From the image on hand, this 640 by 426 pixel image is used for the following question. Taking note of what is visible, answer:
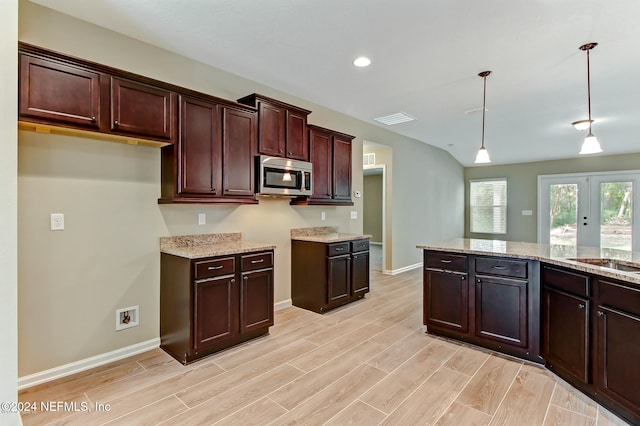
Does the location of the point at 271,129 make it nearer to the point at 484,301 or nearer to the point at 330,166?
the point at 330,166

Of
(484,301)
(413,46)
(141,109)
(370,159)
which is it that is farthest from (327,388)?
(370,159)

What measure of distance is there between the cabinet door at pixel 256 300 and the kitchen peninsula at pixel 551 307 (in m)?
1.58

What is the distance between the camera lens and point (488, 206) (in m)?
8.37

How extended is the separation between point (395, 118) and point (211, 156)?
3.17 m

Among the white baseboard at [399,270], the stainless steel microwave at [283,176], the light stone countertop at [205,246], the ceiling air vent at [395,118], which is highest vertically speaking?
the ceiling air vent at [395,118]

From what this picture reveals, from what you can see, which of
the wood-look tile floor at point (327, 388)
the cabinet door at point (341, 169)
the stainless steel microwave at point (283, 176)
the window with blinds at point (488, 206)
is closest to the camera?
the wood-look tile floor at point (327, 388)

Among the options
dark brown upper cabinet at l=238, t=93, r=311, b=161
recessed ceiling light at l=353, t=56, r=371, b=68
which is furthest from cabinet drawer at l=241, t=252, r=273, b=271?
recessed ceiling light at l=353, t=56, r=371, b=68

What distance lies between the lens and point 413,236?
648cm

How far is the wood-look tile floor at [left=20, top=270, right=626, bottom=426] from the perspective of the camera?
1991mm

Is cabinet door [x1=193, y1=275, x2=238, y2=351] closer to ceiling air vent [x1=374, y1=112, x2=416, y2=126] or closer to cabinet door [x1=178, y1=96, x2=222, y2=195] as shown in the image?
cabinet door [x1=178, y1=96, x2=222, y2=195]

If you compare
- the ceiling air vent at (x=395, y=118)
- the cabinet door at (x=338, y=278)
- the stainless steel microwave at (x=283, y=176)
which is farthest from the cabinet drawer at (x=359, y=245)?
the ceiling air vent at (x=395, y=118)

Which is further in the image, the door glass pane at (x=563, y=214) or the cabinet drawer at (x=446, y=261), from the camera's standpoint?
the door glass pane at (x=563, y=214)

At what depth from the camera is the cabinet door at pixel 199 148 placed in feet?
9.39
